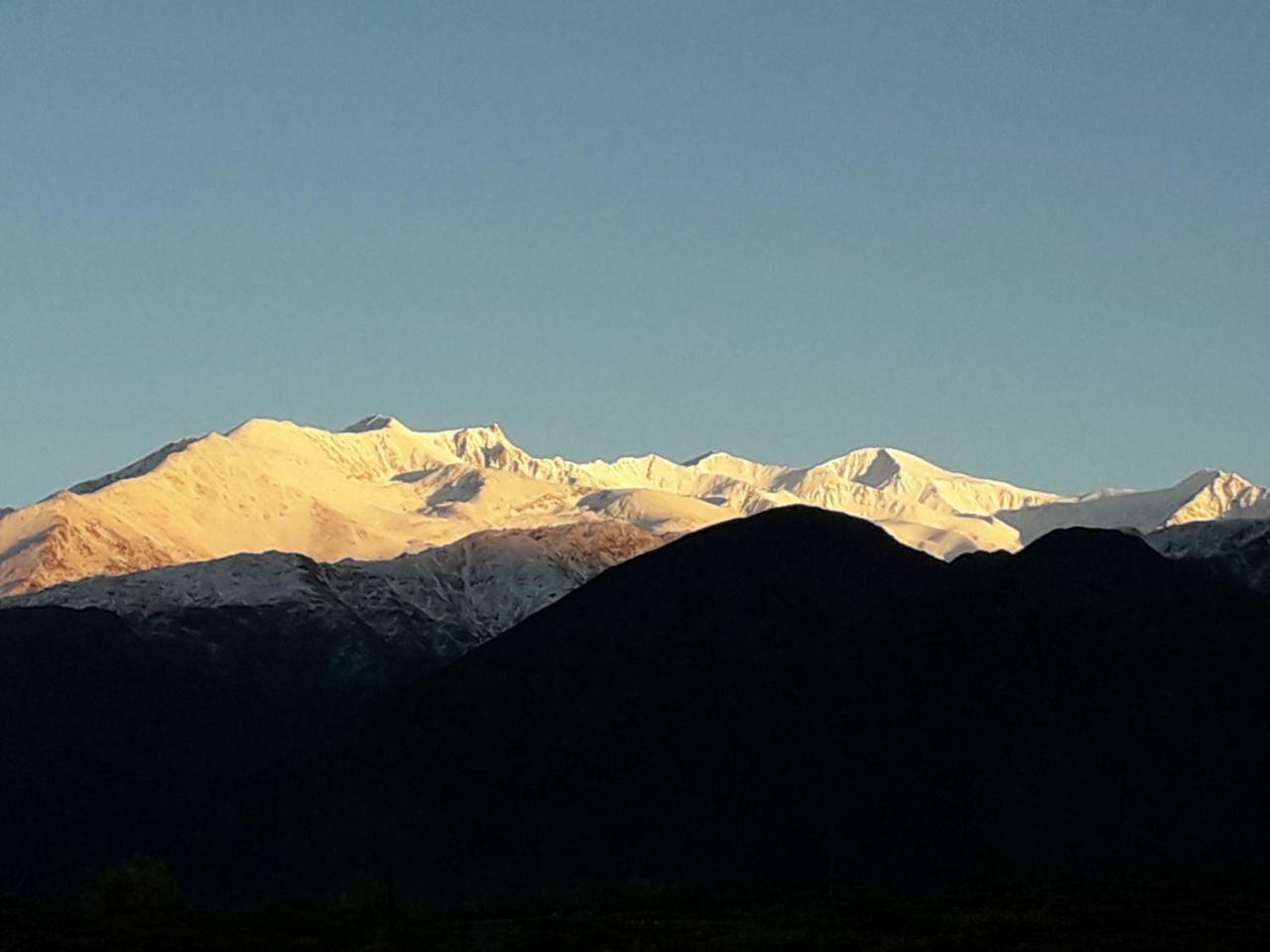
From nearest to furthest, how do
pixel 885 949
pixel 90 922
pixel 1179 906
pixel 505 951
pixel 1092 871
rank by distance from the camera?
pixel 885 949 < pixel 505 951 < pixel 1179 906 < pixel 90 922 < pixel 1092 871

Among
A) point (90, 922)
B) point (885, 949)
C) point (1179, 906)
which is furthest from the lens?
point (90, 922)

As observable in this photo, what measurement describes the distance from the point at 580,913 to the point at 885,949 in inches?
1602

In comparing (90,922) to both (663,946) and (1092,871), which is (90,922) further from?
(1092,871)

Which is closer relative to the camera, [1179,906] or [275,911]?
[1179,906]

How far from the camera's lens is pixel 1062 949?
96812mm

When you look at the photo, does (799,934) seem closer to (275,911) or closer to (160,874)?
(275,911)

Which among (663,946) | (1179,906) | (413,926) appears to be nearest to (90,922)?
(413,926)

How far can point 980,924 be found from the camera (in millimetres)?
104812

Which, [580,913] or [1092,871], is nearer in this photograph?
[580,913]

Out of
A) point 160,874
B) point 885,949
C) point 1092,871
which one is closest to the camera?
point 885,949

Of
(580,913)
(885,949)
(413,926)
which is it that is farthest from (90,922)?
(885,949)

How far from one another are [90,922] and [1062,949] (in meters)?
59.6

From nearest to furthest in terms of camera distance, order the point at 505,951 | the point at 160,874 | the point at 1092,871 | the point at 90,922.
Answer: the point at 505,951 < the point at 90,922 < the point at 160,874 < the point at 1092,871

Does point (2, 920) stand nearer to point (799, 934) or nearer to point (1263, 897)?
point (799, 934)
